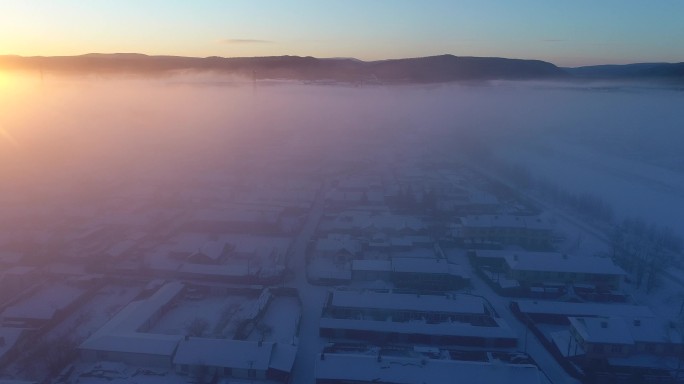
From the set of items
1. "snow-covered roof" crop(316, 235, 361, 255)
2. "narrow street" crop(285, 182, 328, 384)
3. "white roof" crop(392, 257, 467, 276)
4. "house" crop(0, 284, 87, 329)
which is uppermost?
"white roof" crop(392, 257, 467, 276)

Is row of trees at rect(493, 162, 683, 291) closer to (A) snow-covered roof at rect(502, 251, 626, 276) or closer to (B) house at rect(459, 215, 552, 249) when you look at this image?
(A) snow-covered roof at rect(502, 251, 626, 276)

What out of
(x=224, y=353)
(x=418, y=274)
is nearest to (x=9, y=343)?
(x=224, y=353)

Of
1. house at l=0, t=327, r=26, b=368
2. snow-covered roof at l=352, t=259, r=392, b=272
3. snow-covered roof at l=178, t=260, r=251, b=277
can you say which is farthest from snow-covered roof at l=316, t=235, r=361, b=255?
house at l=0, t=327, r=26, b=368

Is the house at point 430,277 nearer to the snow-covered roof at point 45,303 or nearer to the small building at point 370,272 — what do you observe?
the small building at point 370,272

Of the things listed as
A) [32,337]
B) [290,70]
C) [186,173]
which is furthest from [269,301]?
[290,70]

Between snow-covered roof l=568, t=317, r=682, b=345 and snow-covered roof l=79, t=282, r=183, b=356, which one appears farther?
snow-covered roof l=568, t=317, r=682, b=345

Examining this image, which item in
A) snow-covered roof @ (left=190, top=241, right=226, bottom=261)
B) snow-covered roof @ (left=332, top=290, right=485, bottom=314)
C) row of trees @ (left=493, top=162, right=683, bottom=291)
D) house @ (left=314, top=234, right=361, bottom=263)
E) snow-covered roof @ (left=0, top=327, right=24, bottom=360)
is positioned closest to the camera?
snow-covered roof @ (left=0, top=327, right=24, bottom=360)
